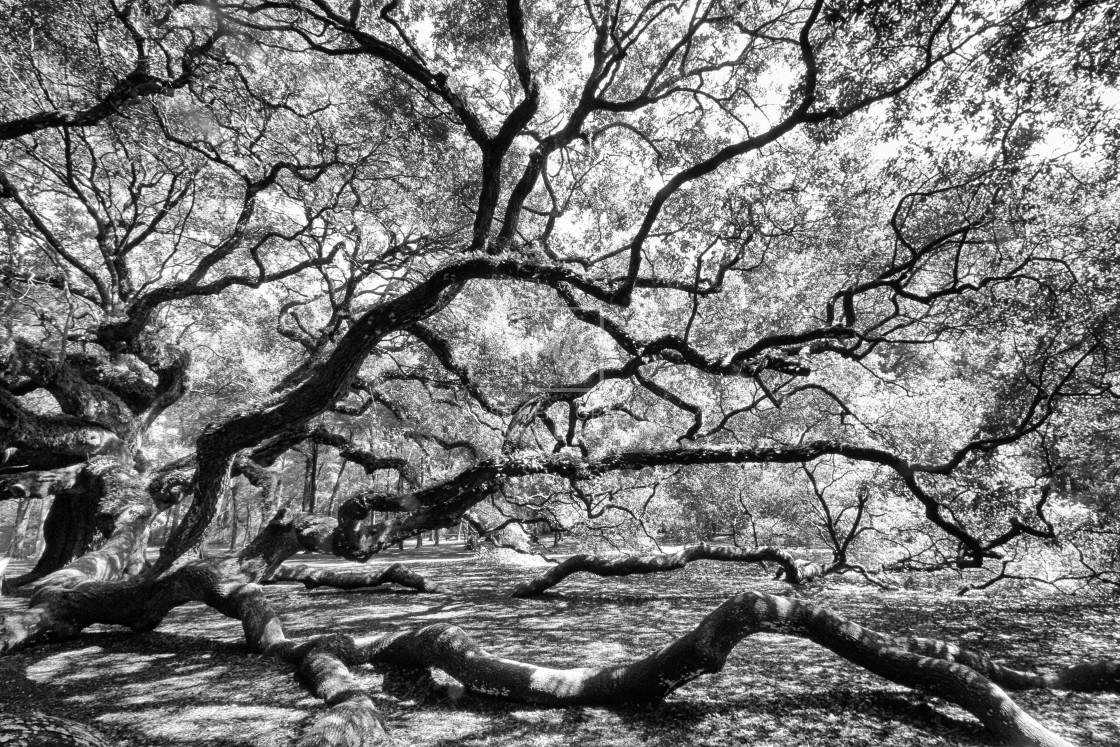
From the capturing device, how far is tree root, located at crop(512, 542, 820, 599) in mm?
9016

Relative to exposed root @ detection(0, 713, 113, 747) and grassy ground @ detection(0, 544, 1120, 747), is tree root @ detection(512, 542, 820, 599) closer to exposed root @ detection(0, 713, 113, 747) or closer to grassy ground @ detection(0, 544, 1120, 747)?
grassy ground @ detection(0, 544, 1120, 747)

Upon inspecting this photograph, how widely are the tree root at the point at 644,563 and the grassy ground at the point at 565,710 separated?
3.74 ft

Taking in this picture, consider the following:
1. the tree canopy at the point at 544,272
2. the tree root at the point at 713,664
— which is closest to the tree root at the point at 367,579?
the tree canopy at the point at 544,272

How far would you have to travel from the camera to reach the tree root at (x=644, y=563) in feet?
29.6

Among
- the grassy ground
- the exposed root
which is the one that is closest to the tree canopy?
the grassy ground

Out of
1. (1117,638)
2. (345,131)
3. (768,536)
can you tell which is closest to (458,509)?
(345,131)

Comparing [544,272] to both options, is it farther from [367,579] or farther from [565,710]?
[367,579]

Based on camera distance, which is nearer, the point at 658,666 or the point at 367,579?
the point at 658,666

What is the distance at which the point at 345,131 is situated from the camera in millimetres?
8273

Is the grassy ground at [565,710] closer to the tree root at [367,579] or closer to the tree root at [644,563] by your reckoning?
the tree root at [644,563]

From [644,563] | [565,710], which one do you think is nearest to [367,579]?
[644,563]

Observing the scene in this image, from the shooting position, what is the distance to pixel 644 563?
9359 mm

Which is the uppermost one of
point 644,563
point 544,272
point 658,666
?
point 544,272

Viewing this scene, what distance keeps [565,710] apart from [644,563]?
584 centimetres
